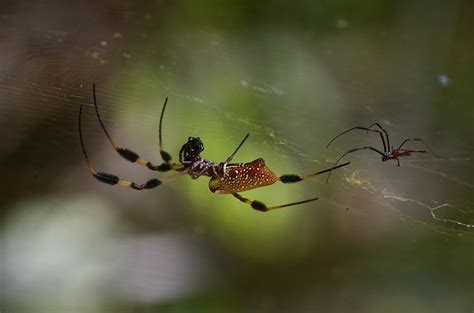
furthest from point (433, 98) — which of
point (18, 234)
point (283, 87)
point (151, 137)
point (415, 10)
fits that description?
point (18, 234)

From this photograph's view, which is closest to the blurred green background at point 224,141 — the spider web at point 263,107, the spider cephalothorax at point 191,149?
the spider web at point 263,107

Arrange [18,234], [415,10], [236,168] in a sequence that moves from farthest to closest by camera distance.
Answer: [415,10] < [18,234] < [236,168]

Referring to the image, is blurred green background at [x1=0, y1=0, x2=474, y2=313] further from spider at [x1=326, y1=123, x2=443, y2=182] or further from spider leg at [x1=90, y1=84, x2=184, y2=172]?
spider leg at [x1=90, y1=84, x2=184, y2=172]

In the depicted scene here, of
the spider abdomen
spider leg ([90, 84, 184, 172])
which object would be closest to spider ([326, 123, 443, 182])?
the spider abdomen

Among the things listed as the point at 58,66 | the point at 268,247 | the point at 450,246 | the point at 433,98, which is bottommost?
the point at 268,247

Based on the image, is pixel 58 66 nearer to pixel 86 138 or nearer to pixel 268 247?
pixel 86 138

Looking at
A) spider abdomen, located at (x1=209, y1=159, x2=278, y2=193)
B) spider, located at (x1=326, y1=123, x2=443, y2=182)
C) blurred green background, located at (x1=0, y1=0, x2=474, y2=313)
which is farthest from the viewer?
blurred green background, located at (x1=0, y1=0, x2=474, y2=313)
